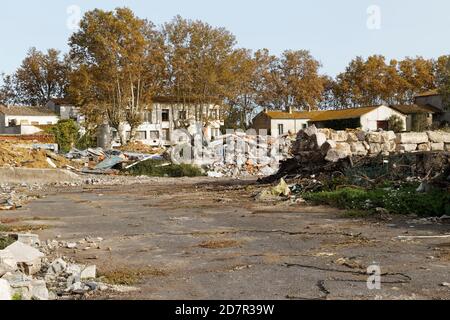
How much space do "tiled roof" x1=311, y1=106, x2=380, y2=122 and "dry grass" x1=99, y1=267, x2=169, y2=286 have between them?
54359 mm

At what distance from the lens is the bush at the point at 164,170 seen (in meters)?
32.9

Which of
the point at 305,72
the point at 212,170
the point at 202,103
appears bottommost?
the point at 212,170

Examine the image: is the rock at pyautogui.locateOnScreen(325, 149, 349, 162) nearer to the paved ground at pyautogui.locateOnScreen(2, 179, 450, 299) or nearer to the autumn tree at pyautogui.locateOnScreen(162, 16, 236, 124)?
the paved ground at pyautogui.locateOnScreen(2, 179, 450, 299)

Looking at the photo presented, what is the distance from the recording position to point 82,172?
3300 cm

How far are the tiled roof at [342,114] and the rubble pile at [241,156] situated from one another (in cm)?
2456

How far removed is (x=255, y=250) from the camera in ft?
30.8

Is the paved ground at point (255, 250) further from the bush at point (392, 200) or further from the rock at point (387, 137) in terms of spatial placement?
the rock at point (387, 137)

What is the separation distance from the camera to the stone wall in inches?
877

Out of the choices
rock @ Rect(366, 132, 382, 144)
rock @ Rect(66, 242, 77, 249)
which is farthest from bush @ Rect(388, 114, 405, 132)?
rock @ Rect(66, 242, 77, 249)

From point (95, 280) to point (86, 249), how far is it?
8.51 ft

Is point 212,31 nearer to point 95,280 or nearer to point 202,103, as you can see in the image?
point 202,103

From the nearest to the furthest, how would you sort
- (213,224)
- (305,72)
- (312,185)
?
1. (213,224)
2. (312,185)
3. (305,72)

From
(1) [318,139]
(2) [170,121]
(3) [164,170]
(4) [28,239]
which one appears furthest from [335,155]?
(2) [170,121]
